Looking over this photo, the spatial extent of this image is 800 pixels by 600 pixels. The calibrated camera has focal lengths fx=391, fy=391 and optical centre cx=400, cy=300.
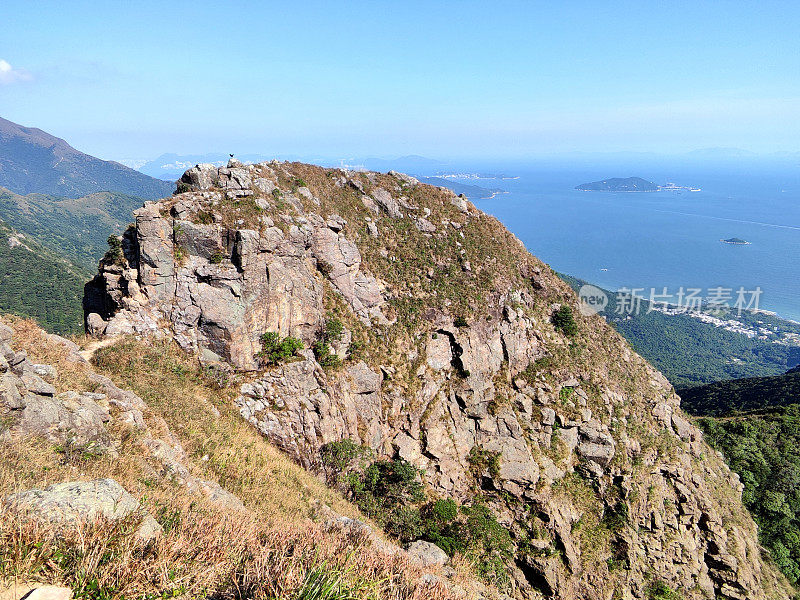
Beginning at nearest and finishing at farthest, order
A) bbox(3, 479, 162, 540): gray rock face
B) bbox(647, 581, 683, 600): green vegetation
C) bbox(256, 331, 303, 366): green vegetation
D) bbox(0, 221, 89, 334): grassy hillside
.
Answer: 1. bbox(3, 479, 162, 540): gray rock face
2. bbox(256, 331, 303, 366): green vegetation
3. bbox(647, 581, 683, 600): green vegetation
4. bbox(0, 221, 89, 334): grassy hillside

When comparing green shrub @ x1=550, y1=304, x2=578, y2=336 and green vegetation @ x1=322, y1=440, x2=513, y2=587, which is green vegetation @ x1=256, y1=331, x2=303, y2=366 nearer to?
green vegetation @ x1=322, y1=440, x2=513, y2=587

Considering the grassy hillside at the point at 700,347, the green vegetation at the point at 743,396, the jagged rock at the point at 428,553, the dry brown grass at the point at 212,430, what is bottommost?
the grassy hillside at the point at 700,347

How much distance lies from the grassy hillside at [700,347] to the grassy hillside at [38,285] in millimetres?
123462

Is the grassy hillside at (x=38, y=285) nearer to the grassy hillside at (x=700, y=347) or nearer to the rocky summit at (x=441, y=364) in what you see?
the rocky summit at (x=441, y=364)

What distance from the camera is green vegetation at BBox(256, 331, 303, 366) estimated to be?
20.5 m

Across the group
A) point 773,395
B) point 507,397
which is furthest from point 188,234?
point 773,395

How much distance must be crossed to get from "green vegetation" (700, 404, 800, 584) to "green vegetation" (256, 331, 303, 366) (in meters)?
39.7

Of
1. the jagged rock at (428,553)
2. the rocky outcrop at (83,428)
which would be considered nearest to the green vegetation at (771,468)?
the jagged rock at (428,553)

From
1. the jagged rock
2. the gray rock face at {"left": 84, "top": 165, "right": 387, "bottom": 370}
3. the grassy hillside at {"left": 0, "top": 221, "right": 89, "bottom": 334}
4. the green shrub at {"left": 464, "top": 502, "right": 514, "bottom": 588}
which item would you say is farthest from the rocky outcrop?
the grassy hillside at {"left": 0, "top": 221, "right": 89, "bottom": 334}

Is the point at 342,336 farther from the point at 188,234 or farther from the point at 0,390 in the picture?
the point at 0,390

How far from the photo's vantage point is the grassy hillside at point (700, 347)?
107 metres

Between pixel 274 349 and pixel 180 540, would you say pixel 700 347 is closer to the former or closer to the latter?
pixel 274 349

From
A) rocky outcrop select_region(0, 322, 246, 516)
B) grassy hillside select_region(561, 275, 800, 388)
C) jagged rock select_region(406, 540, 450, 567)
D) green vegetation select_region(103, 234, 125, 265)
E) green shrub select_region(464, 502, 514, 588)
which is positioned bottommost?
grassy hillside select_region(561, 275, 800, 388)

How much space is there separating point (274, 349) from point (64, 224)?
8221 inches
